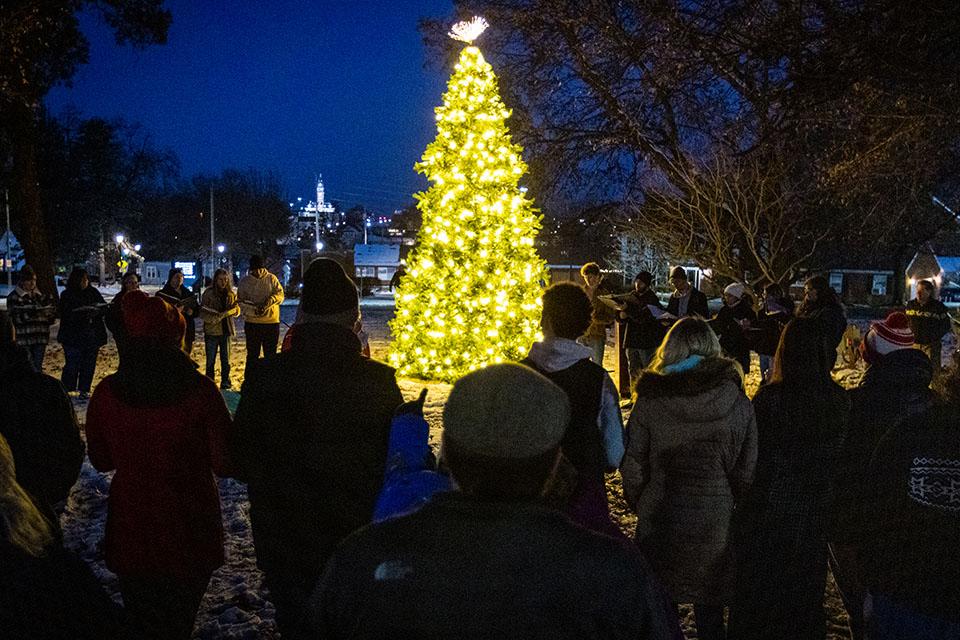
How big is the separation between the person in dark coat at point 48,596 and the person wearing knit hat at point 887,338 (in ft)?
16.1

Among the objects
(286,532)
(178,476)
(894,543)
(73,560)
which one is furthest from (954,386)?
(178,476)

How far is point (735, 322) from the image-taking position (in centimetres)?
931

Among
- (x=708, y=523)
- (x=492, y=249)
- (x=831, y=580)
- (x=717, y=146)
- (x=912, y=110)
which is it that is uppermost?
(x=717, y=146)

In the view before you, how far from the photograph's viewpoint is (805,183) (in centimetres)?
1351

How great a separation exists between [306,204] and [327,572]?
396ft

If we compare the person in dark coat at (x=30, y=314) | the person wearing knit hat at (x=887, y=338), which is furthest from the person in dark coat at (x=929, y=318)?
the person in dark coat at (x=30, y=314)

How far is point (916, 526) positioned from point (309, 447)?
2122 mm

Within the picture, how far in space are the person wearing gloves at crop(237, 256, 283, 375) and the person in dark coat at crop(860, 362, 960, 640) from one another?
29.1ft

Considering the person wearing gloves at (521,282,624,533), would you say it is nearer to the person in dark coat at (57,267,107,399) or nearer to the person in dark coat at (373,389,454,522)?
the person in dark coat at (373,389,454,522)

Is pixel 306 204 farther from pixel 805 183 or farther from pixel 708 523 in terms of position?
pixel 708 523

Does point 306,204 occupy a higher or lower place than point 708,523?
higher

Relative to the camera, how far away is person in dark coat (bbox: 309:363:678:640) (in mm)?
1366

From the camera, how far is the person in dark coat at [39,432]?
3.07 m

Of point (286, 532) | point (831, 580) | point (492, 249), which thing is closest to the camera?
point (286, 532)
